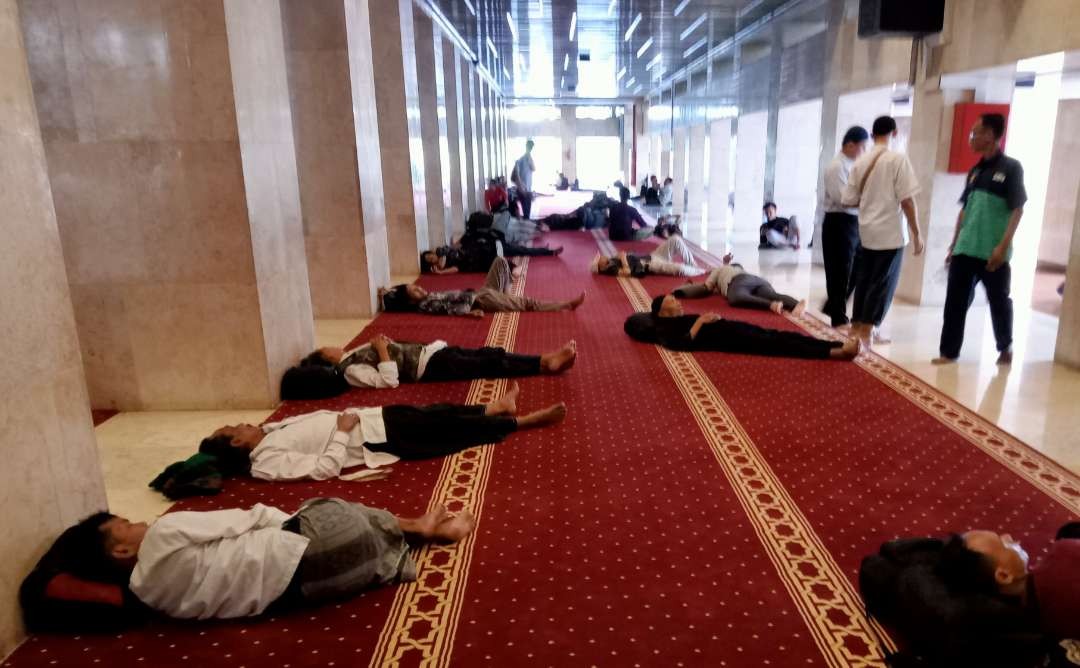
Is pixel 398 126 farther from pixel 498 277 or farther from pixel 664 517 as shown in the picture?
pixel 664 517

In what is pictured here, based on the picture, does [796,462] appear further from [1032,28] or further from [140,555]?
[1032,28]

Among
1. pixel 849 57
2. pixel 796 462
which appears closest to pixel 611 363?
pixel 796 462

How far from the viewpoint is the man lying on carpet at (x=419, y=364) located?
4152 mm

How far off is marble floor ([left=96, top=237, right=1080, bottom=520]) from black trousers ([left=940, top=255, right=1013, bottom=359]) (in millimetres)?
163

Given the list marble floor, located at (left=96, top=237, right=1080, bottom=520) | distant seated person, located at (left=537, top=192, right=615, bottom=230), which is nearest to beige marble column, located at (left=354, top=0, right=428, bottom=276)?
marble floor, located at (left=96, top=237, right=1080, bottom=520)

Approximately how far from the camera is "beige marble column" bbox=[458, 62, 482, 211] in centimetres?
1232

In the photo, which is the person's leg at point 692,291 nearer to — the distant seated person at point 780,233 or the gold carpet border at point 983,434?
the gold carpet border at point 983,434

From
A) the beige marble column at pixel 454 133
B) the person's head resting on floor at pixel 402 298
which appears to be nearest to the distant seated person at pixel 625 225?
the beige marble column at pixel 454 133

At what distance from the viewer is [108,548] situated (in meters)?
2.16

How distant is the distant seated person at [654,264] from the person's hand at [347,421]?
4.95 meters

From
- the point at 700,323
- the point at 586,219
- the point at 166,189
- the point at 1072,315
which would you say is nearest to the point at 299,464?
the point at 166,189

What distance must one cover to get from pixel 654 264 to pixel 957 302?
3616 millimetres

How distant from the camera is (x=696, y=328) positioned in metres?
4.77

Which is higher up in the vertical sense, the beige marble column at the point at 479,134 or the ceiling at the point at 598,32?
the ceiling at the point at 598,32
